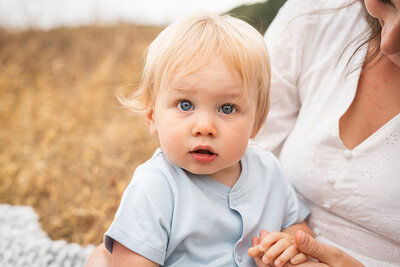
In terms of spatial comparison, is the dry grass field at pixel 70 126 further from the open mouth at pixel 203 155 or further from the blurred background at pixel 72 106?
the open mouth at pixel 203 155

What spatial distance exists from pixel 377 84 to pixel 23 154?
2.60m

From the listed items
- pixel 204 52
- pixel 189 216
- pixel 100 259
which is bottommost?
pixel 100 259

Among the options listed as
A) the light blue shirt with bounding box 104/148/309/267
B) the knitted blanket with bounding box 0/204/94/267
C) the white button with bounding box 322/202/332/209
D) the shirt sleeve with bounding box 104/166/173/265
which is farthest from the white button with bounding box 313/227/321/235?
the knitted blanket with bounding box 0/204/94/267

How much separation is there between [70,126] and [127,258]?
258 cm

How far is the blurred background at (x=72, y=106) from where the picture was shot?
270 centimetres

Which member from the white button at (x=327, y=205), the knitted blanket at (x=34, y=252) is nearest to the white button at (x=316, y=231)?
the white button at (x=327, y=205)

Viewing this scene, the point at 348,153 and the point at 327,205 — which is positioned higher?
the point at 348,153

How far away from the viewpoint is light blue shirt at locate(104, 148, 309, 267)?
3.87ft

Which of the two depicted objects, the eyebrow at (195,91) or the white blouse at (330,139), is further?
the white blouse at (330,139)

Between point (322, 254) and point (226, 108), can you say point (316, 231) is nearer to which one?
point (322, 254)

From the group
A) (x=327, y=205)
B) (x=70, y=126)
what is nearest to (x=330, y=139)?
(x=327, y=205)

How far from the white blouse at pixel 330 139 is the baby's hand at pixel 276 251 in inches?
12.8

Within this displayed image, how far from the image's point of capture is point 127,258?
117 cm

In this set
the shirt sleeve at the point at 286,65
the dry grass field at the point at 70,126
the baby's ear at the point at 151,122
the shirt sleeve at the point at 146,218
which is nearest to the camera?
the shirt sleeve at the point at 146,218
